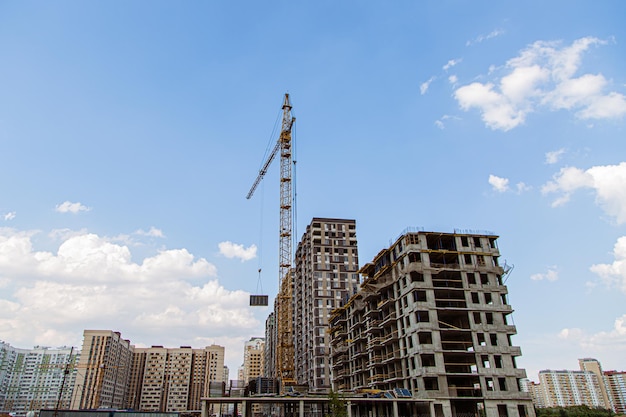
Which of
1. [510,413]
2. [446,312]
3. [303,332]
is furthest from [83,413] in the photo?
[303,332]

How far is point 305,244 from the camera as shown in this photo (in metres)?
135

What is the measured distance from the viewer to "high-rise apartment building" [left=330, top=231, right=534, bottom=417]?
58.1 metres

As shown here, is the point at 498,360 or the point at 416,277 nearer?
the point at 498,360

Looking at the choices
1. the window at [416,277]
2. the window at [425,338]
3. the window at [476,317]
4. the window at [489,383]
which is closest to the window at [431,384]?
the window at [425,338]

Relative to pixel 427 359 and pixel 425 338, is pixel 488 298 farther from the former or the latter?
pixel 427 359

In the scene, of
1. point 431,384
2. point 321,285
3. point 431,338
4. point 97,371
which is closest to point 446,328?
point 431,338

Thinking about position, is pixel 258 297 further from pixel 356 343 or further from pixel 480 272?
pixel 480 272

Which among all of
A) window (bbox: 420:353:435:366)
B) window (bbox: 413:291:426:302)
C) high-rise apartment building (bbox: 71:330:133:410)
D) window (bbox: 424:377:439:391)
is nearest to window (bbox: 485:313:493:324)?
window (bbox: 413:291:426:302)

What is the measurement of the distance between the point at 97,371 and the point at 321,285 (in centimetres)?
11034

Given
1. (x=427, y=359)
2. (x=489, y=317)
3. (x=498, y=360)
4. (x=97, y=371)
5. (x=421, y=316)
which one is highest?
(x=97, y=371)

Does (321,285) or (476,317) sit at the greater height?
(321,285)

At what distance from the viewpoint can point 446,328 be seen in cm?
6172

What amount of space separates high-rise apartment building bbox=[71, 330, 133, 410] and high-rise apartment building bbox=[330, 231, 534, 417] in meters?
138

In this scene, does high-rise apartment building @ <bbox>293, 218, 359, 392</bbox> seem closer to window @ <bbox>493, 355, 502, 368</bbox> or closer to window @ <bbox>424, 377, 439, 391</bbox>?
window @ <bbox>424, 377, 439, 391</bbox>
